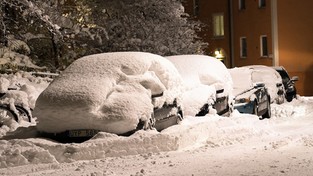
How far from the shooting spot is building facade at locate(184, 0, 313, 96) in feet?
116

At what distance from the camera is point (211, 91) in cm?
1296

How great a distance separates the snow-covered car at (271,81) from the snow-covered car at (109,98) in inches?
377

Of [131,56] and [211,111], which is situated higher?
[131,56]

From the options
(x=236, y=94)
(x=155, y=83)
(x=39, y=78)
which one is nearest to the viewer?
(x=155, y=83)

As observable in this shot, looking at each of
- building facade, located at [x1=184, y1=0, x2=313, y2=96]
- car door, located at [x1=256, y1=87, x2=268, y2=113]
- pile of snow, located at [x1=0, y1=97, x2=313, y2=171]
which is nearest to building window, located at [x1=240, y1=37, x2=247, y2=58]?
building facade, located at [x1=184, y1=0, x2=313, y2=96]

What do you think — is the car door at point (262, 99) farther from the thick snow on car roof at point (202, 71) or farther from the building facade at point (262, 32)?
the building facade at point (262, 32)

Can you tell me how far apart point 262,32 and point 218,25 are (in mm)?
4770

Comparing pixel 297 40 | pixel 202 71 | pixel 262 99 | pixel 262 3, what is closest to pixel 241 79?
pixel 262 99

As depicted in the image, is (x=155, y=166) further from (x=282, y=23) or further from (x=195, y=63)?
(x=282, y=23)

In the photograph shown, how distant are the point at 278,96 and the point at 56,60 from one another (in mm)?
9129

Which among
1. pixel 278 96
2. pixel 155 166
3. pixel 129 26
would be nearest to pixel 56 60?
pixel 129 26

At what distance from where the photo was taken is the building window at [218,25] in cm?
4088

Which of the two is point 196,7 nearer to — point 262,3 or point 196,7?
point 196,7

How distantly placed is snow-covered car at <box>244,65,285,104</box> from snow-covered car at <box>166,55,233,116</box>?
5.97m
